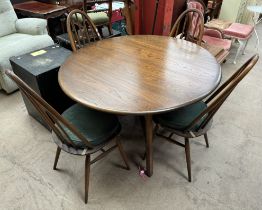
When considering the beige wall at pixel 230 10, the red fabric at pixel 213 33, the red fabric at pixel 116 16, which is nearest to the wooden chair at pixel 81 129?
the red fabric at pixel 213 33

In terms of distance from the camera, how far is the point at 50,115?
1153 millimetres

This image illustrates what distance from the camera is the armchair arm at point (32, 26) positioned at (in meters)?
2.68

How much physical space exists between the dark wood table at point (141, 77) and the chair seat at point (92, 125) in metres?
0.23

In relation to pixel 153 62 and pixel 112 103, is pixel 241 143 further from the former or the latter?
pixel 112 103

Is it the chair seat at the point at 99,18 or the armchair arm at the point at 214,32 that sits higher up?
the chair seat at the point at 99,18

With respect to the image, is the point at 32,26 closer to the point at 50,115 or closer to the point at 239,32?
the point at 50,115

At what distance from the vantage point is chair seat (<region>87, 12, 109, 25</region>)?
9.25 ft

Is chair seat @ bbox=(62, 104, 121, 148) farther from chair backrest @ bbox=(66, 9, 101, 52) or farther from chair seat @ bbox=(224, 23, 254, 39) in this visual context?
chair seat @ bbox=(224, 23, 254, 39)

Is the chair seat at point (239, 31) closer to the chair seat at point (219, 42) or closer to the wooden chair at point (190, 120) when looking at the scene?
the chair seat at point (219, 42)

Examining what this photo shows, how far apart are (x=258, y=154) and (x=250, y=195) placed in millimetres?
422

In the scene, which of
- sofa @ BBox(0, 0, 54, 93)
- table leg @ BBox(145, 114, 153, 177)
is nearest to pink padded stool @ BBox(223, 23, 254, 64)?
table leg @ BBox(145, 114, 153, 177)

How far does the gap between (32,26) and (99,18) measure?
2.80 ft

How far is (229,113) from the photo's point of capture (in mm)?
2160

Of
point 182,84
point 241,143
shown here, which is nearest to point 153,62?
point 182,84
